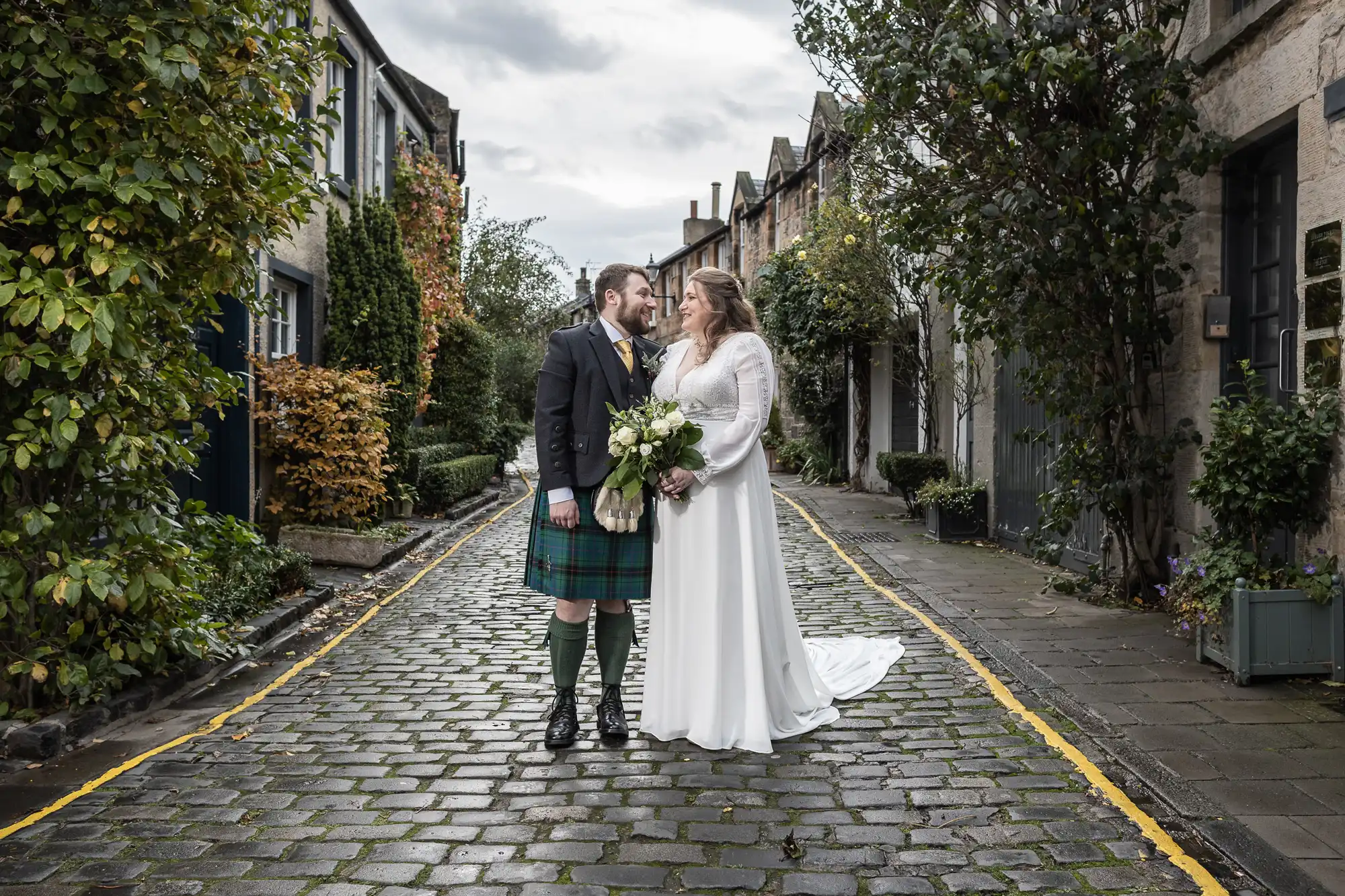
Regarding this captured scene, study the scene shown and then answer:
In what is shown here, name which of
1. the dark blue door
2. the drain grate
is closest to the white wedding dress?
the dark blue door

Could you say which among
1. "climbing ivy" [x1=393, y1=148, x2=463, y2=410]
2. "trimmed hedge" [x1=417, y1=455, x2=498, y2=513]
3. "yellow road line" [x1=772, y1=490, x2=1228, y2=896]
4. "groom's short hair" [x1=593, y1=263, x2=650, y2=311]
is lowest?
"yellow road line" [x1=772, y1=490, x2=1228, y2=896]

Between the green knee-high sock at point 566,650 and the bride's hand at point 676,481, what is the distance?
0.75m

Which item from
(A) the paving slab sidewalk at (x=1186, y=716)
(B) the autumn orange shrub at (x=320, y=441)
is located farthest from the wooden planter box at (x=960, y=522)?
(B) the autumn orange shrub at (x=320, y=441)

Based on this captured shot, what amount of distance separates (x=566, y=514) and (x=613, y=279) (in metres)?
1.10

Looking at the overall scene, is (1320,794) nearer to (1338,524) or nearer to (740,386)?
(1338,524)

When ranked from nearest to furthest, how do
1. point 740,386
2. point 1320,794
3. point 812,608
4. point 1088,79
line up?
1. point 1320,794
2. point 740,386
3. point 1088,79
4. point 812,608

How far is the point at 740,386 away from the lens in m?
4.96

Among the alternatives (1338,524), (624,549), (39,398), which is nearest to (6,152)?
(39,398)

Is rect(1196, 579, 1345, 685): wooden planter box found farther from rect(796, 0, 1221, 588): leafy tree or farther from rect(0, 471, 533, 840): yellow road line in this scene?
rect(0, 471, 533, 840): yellow road line

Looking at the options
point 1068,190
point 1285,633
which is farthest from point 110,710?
point 1068,190

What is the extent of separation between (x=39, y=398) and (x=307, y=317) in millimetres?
8129

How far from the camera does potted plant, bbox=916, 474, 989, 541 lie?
1204 cm

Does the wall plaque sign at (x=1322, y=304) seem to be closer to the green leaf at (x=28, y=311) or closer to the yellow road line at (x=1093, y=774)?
the yellow road line at (x=1093, y=774)

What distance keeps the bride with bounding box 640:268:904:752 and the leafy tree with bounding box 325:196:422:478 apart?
26.0ft
